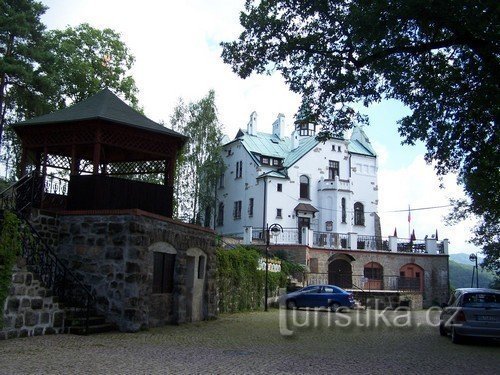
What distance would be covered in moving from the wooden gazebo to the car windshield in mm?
8963

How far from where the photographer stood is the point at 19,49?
2470 centimetres

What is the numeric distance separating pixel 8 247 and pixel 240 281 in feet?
43.9

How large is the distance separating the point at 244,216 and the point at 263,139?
29.5ft

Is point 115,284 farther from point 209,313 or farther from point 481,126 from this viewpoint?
point 481,126

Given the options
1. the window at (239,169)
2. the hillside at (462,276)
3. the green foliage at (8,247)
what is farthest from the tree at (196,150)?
the hillside at (462,276)

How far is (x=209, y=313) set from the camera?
18047mm

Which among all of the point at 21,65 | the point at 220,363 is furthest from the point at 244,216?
the point at 220,363

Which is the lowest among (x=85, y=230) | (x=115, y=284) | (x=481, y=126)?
(x=115, y=284)

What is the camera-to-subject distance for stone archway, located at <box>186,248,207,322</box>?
16.8m

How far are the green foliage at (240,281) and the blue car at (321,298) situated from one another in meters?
1.72

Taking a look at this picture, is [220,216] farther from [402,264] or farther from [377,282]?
[402,264]

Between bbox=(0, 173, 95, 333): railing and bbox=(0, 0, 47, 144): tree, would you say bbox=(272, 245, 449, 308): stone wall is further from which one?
bbox=(0, 173, 95, 333): railing

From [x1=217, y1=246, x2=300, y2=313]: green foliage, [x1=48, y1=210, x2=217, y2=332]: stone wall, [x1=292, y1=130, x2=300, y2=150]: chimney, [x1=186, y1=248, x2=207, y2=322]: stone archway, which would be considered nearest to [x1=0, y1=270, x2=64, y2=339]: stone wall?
[x1=48, y1=210, x2=217, y2=332]: stone wall

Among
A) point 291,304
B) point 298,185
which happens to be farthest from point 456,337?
point 298,185
